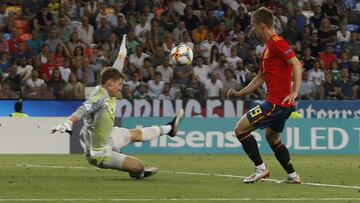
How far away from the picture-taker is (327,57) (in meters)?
29.0

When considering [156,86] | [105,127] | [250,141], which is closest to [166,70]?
[156,86]

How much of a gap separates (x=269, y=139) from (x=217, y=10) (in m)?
17.1

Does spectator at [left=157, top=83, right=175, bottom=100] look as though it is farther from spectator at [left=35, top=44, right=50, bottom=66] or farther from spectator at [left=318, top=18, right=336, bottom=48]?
spectator at [left=318, top=18, right=336, bottom=48]

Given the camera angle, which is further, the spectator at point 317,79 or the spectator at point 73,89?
the spectator at point 317,79

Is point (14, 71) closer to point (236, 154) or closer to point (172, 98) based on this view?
point (172, 98)

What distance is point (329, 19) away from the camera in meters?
30.8

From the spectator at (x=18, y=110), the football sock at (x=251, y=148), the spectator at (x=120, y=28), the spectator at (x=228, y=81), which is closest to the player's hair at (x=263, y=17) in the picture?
the football sock at (x=251, y=148)

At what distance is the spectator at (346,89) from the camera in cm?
2719

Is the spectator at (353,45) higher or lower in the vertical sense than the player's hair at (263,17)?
lower

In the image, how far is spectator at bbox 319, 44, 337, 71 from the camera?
28.6 m

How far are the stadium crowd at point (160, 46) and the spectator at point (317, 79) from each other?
1.1 inches

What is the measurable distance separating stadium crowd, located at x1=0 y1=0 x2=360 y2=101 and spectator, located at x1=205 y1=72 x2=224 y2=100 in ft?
0.09

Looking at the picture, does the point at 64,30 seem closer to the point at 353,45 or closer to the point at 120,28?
the point at 120,28

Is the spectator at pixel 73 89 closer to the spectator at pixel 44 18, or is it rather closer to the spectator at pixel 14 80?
the spectator at pixel 14 80
